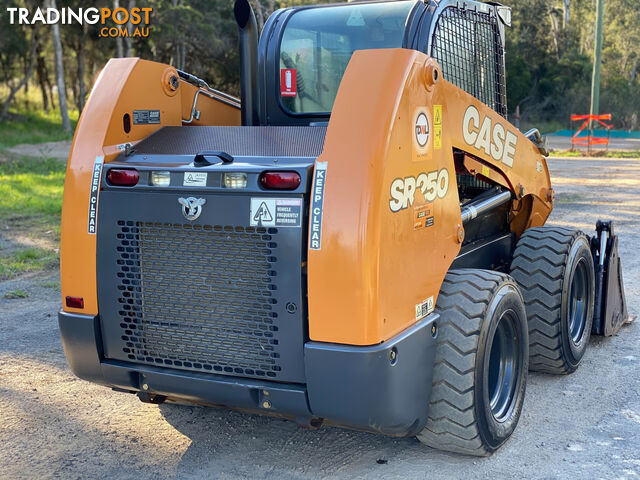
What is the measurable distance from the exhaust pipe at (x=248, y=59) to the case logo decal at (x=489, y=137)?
125 centimetres

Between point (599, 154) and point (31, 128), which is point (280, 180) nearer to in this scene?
point (599, 154)

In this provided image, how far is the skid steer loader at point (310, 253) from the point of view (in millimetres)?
3090

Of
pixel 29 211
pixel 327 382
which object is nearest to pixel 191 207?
pixel 327 382

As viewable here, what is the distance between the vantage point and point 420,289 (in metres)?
3.41

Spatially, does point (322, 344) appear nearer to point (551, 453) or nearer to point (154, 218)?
point (154, 218)

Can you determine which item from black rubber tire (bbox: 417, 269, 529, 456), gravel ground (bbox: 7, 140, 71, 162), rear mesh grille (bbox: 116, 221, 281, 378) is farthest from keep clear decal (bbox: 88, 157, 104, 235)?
gravel ground (bbox: 7, 140, 71, 162)

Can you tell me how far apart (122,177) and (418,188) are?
4.50ft

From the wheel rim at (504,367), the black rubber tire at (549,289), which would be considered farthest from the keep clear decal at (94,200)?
the black rubber tire at (549,289)

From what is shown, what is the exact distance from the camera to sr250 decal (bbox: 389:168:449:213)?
10.4ft

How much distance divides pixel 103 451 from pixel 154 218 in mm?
1323

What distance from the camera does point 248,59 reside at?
4.29 m

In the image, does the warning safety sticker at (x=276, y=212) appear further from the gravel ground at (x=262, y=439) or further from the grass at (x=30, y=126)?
the grass at (x=30, y=126)

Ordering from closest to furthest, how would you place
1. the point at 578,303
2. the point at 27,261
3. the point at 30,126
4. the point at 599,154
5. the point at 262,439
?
the point at 262,439, the point at 578,303, the point at 27,261, the point at 599,154, the point at 30,126

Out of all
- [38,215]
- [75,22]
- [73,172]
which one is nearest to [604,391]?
[73,172]
